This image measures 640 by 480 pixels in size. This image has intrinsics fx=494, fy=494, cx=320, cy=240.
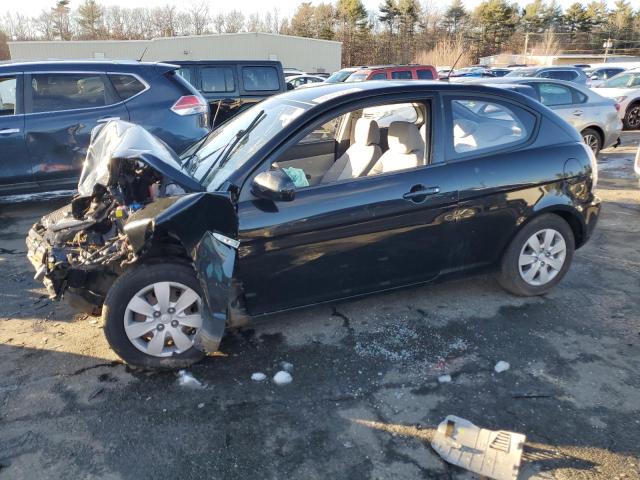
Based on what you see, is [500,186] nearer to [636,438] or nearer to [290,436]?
[636,438]

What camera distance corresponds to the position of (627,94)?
13.1 meters

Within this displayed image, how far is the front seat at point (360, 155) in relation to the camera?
393 cm

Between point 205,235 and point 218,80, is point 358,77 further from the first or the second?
point 205,235

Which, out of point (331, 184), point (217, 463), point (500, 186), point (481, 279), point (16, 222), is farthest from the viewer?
point (16, 222)

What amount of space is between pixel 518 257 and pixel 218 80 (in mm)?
8367

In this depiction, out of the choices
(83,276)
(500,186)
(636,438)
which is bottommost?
(636,438)

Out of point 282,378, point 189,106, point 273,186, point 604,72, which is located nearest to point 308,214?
point 273,186

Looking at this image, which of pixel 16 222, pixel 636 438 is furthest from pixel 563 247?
pixel 16 222

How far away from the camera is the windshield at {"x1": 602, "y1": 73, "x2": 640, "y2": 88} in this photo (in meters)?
13.5

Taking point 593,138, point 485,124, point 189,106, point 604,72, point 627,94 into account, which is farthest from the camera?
point 604,72

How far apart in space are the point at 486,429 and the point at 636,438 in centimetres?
76

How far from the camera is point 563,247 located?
4.00m

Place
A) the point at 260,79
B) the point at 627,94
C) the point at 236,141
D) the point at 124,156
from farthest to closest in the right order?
the point at 627,94, the point at 260,79, the point at 236,141, the point at 124,156

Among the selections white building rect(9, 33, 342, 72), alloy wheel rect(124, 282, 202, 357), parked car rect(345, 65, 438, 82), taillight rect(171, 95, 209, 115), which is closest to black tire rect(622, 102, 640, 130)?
parked car rect(345, 65, 438, 82)
